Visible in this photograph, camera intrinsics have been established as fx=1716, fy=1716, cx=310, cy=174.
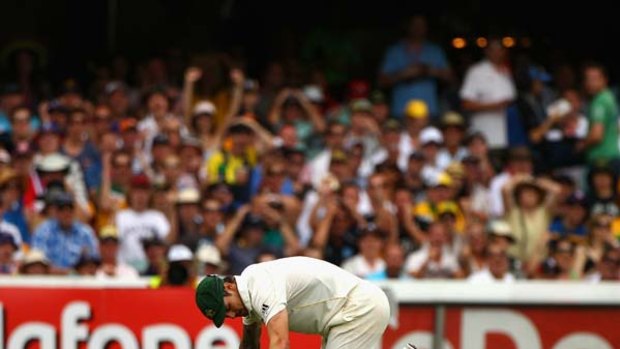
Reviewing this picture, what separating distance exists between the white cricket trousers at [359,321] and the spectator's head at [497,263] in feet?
14.3

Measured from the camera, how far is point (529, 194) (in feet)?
50.5

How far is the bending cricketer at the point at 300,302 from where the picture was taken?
910cm

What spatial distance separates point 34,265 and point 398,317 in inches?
116

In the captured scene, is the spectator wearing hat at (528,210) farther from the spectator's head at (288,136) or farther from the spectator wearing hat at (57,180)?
the spectator wearing hat at (57,180)

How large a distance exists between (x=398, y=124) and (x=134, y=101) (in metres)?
2.56

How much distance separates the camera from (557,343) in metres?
12.2

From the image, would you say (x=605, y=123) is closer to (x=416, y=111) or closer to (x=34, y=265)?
(x=416, y=111)

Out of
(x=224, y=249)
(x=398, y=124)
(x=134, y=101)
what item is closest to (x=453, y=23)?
(x=398, y=124)

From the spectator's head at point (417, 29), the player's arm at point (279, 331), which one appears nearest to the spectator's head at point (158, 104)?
the spectator's head at point (417, 29)

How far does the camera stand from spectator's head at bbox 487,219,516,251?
14.4 metres

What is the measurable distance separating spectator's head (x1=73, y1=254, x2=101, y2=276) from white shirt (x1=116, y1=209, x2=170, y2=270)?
56cm

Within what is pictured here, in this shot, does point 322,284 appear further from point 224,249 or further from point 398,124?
point 398,124

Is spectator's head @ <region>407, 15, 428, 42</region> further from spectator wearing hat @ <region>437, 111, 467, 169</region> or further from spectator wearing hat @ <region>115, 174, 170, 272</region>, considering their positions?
spectator wearing hat @ <region>115, 174, 170, 272</region>

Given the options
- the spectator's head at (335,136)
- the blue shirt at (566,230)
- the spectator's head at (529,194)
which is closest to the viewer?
the blue shirt at (566,230)
